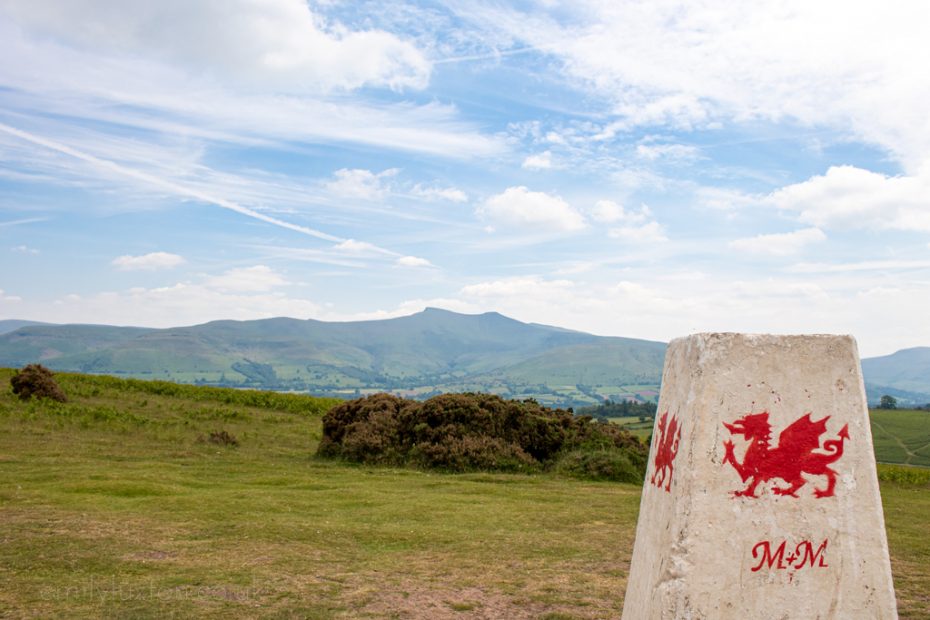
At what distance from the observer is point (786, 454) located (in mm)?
5367

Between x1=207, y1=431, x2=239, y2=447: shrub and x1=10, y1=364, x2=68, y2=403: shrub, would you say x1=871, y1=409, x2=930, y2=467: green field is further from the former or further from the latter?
x1=10, y1=364, x2=68, y2=403: shrub

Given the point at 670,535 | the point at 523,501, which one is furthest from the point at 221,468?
the point at 670,535

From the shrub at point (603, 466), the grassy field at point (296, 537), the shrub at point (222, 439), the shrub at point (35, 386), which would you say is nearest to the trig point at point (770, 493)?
the grassy field at point (296, 537)

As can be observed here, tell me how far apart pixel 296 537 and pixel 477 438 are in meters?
10.5

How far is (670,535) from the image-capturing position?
5.25 m

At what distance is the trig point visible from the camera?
5.20m

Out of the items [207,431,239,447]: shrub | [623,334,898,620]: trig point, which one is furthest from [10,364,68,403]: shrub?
[623,334,898,620]: trig point

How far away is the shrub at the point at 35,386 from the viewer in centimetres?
2844

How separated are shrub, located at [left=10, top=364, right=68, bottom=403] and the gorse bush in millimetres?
12706

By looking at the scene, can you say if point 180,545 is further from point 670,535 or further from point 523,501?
point 670,535

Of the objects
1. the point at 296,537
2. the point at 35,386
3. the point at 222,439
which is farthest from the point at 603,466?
the point at 35,386

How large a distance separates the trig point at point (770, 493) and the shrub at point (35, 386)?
29353mm

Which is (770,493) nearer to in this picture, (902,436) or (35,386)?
(35,386)

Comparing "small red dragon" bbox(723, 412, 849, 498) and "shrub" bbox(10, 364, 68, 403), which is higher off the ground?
"small red dragon" bbox(723, 412, 849, 498)
